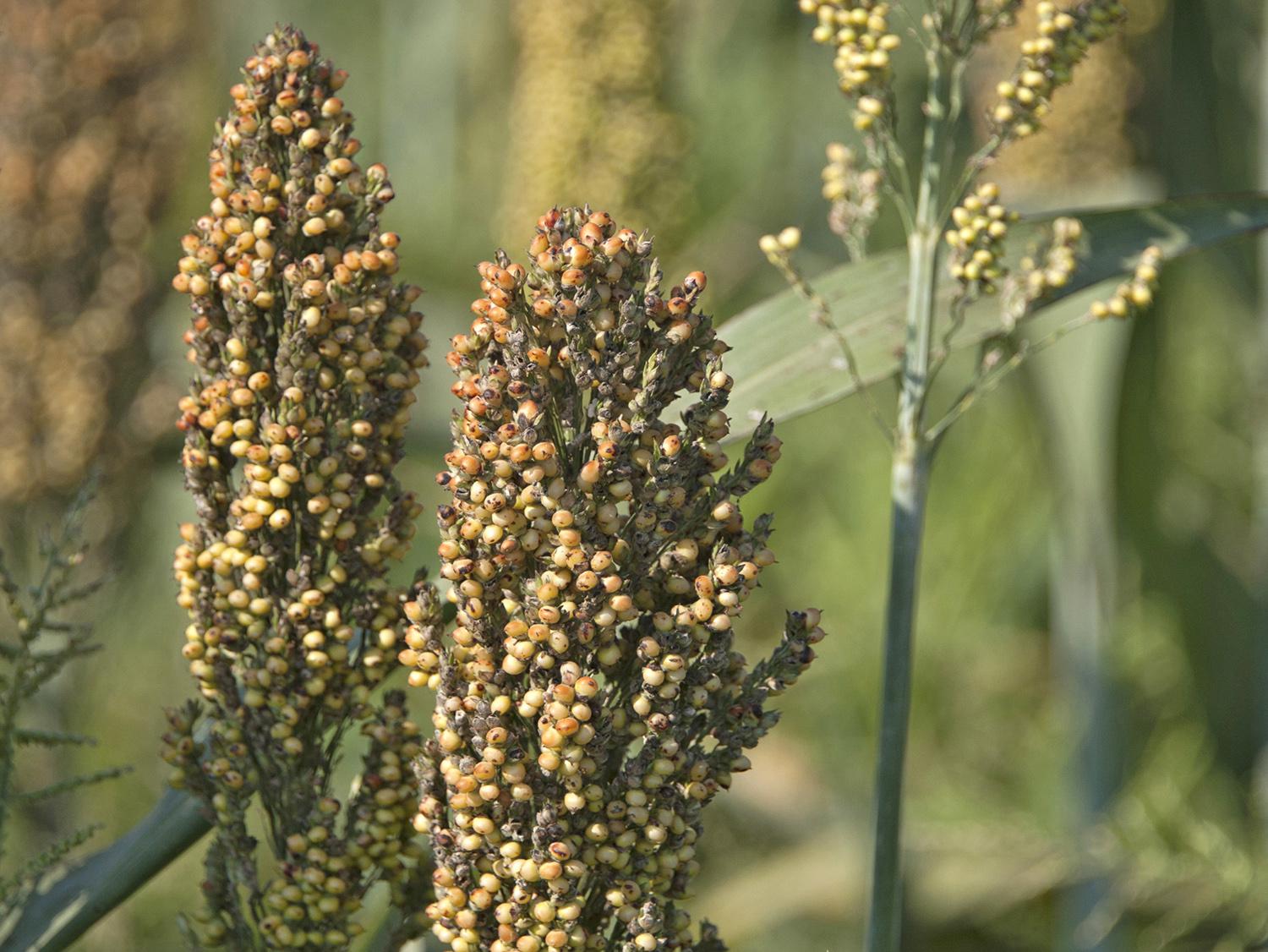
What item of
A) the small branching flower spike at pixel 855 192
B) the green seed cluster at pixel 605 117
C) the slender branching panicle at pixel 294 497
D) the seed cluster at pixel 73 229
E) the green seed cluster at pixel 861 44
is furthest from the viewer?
the green seed cluster at pixel 605 117

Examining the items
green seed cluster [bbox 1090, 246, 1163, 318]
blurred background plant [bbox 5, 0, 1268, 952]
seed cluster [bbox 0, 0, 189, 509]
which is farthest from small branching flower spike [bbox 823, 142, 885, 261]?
seed cluster [bbox 0, 0, 189, 509]

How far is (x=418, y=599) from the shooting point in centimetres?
153

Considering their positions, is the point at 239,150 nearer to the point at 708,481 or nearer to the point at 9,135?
the point at 708,481

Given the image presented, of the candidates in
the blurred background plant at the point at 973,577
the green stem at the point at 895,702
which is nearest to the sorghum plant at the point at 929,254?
the green stem at the point at 895,702

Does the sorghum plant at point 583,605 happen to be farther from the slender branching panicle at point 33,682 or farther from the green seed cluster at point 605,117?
the green seed cluster at point 605,117

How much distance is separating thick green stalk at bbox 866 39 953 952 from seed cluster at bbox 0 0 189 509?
119 inches

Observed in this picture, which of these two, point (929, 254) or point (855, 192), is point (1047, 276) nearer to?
point (929, 254)

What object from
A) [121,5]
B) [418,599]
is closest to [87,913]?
[418,599]

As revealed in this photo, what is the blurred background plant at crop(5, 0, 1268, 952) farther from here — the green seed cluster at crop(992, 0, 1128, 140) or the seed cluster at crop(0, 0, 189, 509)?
the green seed cluster at crop(992, 0, 1128, 140)

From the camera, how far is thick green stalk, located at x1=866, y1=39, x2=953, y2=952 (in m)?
1.89

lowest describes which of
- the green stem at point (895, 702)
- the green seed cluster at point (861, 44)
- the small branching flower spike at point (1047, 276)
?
the green stem at point (895, 702)

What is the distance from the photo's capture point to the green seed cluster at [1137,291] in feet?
6.30

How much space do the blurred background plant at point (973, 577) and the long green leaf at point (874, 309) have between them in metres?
0.83

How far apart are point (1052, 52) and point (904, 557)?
0.76m
